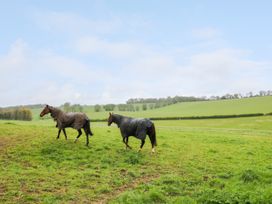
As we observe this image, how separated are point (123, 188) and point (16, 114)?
80304 millimetres

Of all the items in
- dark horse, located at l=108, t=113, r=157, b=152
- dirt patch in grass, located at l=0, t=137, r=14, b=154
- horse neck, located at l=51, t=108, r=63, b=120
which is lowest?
dirt patch in grass, located at l=0, t=137, r=14, b=154

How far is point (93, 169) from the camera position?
16031mm

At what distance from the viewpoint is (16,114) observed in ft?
287

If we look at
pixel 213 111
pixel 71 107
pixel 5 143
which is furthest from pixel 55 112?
pixel 71 107

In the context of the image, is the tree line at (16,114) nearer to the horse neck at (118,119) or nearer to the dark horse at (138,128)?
the horse neck at (118,119)

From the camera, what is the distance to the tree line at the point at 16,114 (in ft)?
282

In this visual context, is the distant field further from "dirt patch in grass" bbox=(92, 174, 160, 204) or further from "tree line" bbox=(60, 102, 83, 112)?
"dirt patch in grass" bbox=(92, 174, 160, 204)

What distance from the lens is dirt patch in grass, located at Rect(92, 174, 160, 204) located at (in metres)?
11.5

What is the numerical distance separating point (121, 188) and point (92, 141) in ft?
34.2

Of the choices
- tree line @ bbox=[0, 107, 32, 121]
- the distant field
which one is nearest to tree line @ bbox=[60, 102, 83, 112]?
the distant field

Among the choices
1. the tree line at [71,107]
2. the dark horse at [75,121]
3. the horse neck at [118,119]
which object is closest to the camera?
the dark horse at [75,121]

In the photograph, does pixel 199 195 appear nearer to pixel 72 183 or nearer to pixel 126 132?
pixel 72 183

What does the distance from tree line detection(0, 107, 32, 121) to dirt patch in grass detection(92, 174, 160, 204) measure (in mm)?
77996

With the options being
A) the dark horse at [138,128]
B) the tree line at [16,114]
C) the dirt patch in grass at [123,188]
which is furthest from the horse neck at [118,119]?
the tree line at [16,114]
